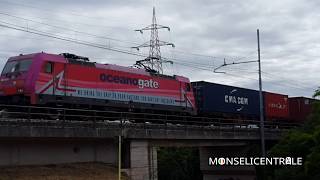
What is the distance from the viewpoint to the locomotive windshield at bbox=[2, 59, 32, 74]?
27.3 m

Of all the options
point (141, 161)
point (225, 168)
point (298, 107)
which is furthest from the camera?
point (298, 107)

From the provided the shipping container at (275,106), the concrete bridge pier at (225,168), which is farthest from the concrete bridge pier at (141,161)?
the shipping container at (275,106)

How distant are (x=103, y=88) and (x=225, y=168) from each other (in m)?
20.9

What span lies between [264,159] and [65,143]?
57.3ft

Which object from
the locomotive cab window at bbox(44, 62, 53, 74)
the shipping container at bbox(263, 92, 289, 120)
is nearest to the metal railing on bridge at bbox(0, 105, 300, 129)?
the shipping container at bbox(263, 92, 289, 120)

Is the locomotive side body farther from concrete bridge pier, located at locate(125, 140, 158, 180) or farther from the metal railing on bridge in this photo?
concrete bridge pier, located at locate(125, 140, 158, 180)

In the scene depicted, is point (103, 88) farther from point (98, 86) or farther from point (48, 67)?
point (48, 67)

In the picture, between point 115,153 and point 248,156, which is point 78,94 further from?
point 248,156

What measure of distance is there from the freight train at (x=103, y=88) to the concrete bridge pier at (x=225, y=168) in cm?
322

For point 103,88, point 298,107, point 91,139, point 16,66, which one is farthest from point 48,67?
point 298,107

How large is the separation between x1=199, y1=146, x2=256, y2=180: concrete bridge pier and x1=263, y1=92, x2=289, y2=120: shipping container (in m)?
7.56

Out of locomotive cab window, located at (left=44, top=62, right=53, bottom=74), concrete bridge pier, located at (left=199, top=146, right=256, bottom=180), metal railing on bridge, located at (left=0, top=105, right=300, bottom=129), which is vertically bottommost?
concrete bridge pier, located at (left=199, top=146, right=256, bottom=180)

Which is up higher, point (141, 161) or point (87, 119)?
point (87, 119)

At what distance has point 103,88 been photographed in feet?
102
